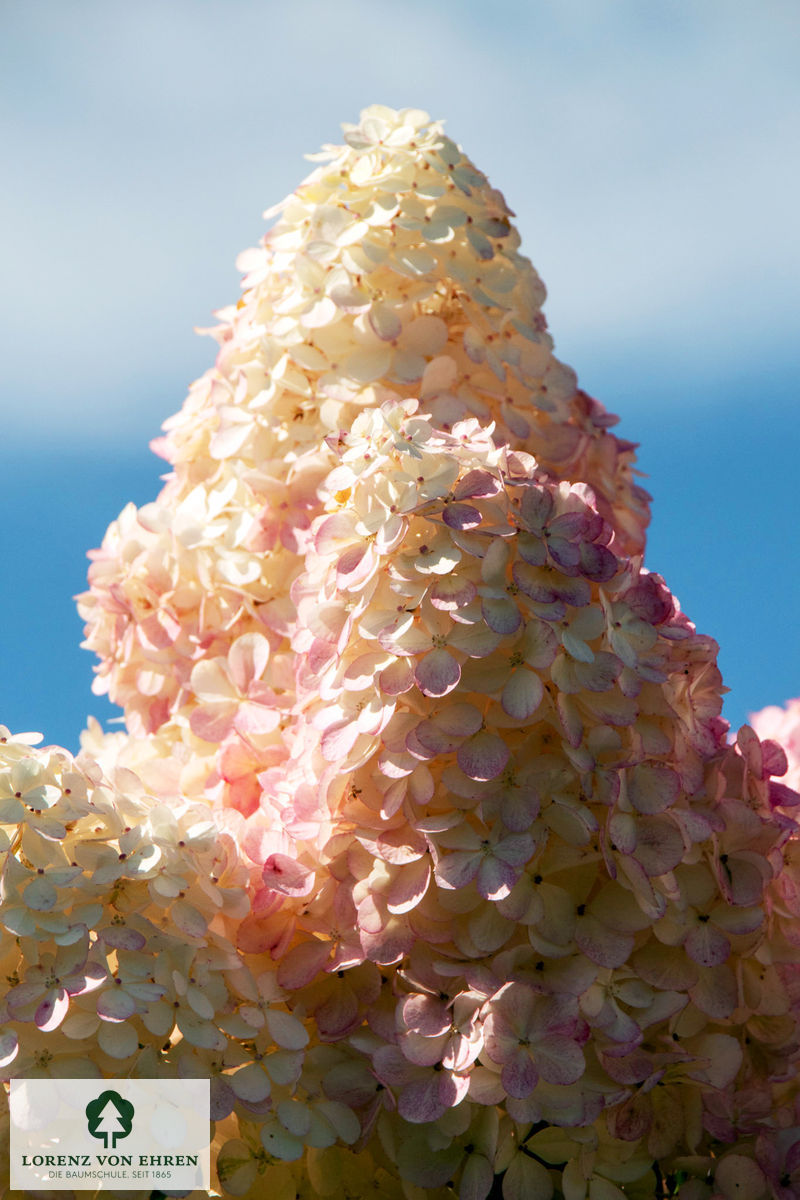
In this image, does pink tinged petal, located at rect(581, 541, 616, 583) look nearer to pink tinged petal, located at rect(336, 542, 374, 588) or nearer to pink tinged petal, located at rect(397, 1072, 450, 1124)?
pink tinged petal, located at rect(336, 542, 374, 588)

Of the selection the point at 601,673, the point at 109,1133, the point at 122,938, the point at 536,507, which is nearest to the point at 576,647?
the point at 601,673

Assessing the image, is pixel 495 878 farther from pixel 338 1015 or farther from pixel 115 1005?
pixel 115 1005

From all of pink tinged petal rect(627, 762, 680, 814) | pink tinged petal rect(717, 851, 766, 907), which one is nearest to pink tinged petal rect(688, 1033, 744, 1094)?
pink tinged petal rect(717, 851, 766, 907)

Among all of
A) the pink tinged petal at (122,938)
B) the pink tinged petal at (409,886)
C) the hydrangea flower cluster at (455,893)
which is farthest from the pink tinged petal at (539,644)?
the pink tinged petal at (122,938)

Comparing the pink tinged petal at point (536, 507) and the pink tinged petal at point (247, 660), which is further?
the pink tinged petal at point (247, 660)

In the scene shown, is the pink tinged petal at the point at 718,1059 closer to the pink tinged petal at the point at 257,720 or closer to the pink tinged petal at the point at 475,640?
the pink tinged petal at the point at 475,640

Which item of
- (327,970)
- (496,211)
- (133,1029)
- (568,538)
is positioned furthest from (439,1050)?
(496,211)

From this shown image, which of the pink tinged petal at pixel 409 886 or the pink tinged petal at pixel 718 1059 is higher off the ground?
the pink tinged petal at pixel 409 886

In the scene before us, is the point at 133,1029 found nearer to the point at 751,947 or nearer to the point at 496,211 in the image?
the point at 751,947
